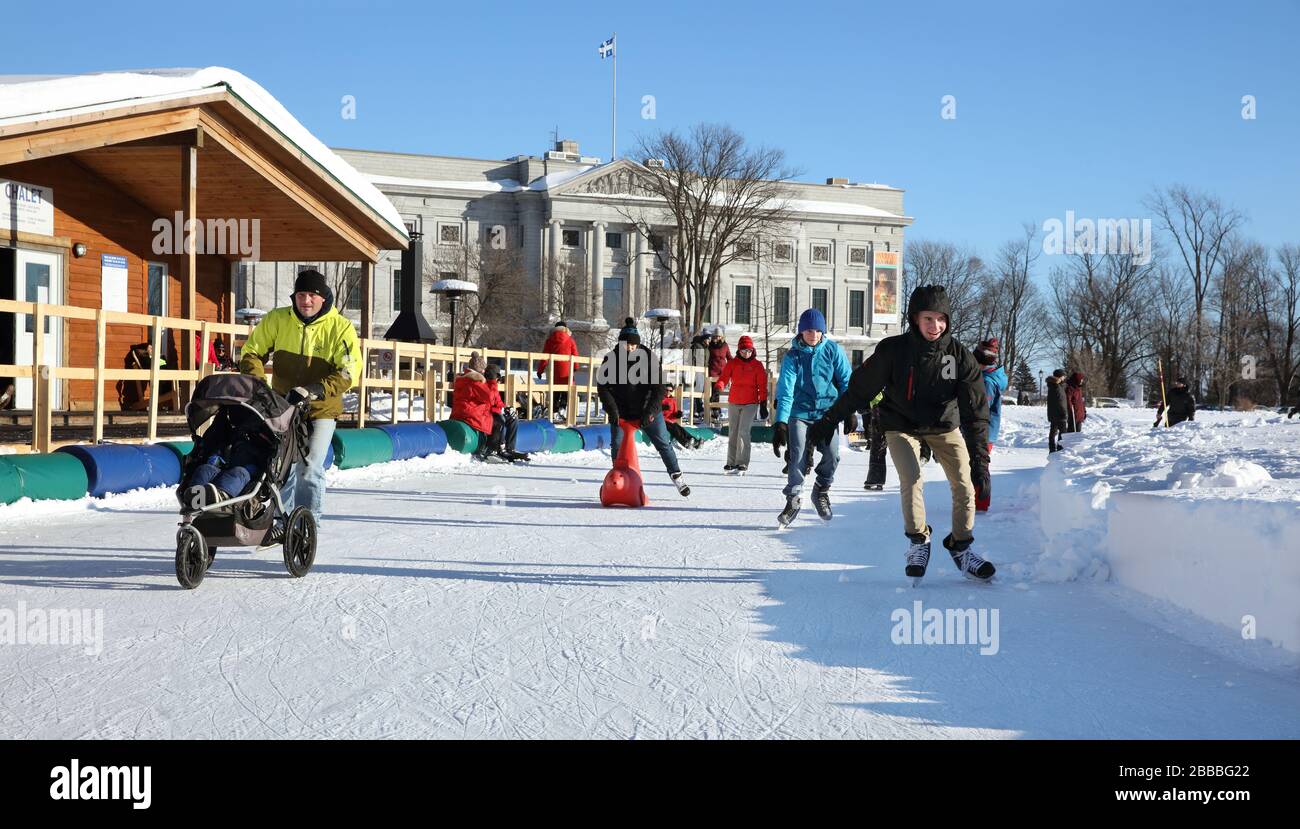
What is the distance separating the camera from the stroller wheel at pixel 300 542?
21.0ft

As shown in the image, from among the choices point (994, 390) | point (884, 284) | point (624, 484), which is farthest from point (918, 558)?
point (884, 284)

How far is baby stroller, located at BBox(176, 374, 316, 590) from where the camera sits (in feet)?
→ 19.5

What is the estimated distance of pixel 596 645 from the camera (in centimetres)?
502

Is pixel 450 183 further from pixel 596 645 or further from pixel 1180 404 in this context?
pixel 596 645

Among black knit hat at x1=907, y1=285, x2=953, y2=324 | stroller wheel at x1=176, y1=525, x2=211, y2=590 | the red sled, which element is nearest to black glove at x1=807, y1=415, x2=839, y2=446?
black knit hat at x1=907, y1=285, x2=953, y2=324

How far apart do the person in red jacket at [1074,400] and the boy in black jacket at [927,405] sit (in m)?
19.4

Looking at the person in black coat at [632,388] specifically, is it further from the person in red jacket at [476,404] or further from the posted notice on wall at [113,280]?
the posted notice on wall at [113,280]

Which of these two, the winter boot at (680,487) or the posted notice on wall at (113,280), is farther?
the posted notice on wall at (113,280)

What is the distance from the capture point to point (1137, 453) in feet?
37.8

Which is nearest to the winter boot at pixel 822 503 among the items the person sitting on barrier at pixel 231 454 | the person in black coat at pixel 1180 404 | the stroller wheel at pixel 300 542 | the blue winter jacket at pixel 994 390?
the blue winter jacket at pixel 994 390

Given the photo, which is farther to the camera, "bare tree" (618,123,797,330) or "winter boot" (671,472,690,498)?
"bare tree" (618,123,797,330)

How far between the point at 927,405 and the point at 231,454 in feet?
12.1

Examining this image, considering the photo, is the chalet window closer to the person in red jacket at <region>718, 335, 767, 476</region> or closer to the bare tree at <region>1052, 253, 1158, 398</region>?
the bare tree at <region>1052, 253, 1158, 398</region>

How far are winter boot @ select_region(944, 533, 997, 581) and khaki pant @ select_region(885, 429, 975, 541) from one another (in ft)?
0.13
